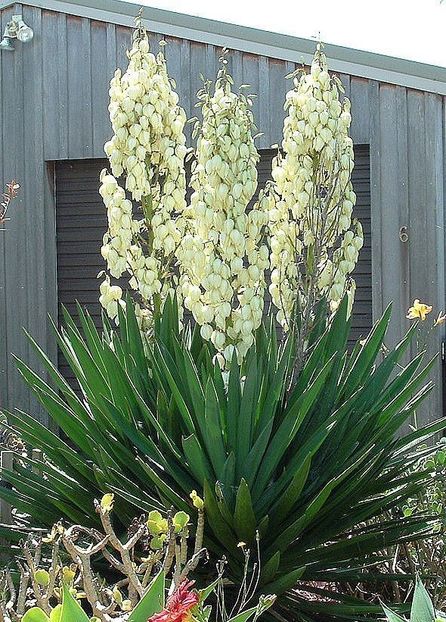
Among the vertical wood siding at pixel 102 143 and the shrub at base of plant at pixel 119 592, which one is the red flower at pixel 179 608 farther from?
the vertical wood siding at pixel 102 143

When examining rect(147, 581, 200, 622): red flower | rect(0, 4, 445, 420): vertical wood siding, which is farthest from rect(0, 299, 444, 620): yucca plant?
rect(0, 4, 445, 420): vertical wood siding

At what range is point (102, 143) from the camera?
6.88 meters

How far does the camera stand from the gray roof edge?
6.03 metres

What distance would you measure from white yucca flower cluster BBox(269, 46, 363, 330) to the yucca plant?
16 cm

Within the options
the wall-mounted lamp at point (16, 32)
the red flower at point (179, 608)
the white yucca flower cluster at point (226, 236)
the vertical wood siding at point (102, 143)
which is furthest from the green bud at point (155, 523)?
the wall-mounted lamp at point (16, 32)

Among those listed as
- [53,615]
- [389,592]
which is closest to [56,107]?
[389,592]

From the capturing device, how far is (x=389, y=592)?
12.9 ft

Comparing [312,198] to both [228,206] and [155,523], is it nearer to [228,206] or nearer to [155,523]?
[228,206]

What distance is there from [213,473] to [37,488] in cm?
73

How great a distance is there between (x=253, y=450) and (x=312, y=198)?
3.13 ft

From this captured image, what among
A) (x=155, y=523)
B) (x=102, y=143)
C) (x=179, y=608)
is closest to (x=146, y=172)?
(x=155, y=523)

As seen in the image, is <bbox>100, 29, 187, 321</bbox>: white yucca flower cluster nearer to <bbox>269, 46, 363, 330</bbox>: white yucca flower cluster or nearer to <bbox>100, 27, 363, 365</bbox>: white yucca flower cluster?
<bbox>100, 27, 363, 365</bbox>: white yucca flower cluster

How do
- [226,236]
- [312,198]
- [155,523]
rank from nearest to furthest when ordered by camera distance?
[155,523]
[226,236]
[312,198]

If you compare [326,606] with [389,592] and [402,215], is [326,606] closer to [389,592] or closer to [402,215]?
[389,592]
